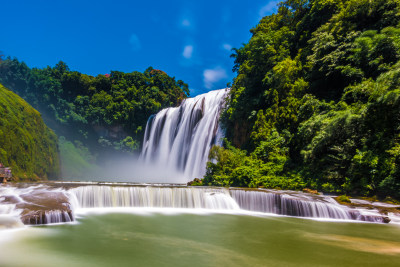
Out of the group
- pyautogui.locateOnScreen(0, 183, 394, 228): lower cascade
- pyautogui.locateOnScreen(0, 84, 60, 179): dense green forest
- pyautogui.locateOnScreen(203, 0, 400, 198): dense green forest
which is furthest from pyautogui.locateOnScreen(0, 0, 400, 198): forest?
pyautogui.locateOnScreen(0, 84, 60, 179): dense green forest

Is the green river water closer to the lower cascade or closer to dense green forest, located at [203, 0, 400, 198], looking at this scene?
the lower cascade

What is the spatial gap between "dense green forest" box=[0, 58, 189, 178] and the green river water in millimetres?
30735

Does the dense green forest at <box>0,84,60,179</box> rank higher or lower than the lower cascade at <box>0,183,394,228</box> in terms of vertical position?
higher

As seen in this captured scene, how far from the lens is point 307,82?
15.6 metres

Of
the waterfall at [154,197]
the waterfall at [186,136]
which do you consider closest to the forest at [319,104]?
the waterfall at [186,136]

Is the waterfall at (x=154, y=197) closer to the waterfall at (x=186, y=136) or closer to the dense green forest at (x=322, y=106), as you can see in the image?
the dense green forest at (x=322, y=106)

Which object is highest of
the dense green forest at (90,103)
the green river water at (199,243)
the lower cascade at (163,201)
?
the dense green forest at (90,103)

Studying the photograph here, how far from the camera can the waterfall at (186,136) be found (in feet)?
76.3

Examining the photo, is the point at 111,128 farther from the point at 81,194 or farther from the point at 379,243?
the point at 379,243

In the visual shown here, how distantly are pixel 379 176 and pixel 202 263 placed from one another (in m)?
8.27

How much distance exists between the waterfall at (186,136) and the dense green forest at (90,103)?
561 centimetres

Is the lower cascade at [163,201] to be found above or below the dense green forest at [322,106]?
below

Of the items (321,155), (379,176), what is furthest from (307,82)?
(379,176)

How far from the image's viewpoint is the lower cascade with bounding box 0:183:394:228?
7.73m
